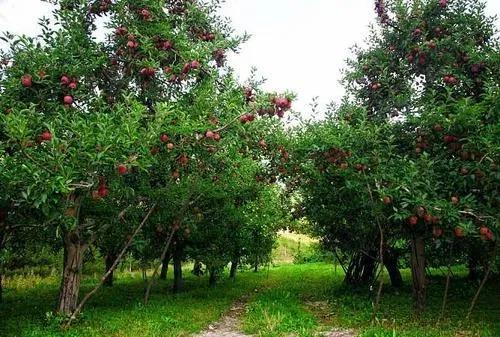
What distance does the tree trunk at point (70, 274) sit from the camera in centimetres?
1321

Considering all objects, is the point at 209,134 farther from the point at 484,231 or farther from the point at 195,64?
the point at 484,231

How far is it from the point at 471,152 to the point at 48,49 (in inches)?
425

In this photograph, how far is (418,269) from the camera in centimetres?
1477

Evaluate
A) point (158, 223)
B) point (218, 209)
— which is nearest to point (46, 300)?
point (158, 223)

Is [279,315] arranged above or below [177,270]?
below

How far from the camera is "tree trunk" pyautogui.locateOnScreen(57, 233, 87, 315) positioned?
520 inches

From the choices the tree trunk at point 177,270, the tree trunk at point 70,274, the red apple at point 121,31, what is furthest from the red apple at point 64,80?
the tree trunk at point 177,270

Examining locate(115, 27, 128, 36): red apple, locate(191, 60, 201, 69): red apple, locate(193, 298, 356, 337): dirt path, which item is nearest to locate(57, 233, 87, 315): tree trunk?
locate(193, 298, 356, 337): dirt path

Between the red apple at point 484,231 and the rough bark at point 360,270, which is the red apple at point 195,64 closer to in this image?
the red apple at point 484,231

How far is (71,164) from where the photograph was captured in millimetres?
8875

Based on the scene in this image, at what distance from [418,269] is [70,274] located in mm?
10735

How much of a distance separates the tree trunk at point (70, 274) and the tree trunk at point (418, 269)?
10.3 metres

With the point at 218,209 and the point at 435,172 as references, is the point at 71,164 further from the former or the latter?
the point at 218,209

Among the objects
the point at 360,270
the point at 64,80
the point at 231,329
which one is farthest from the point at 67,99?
the point at 360,270
